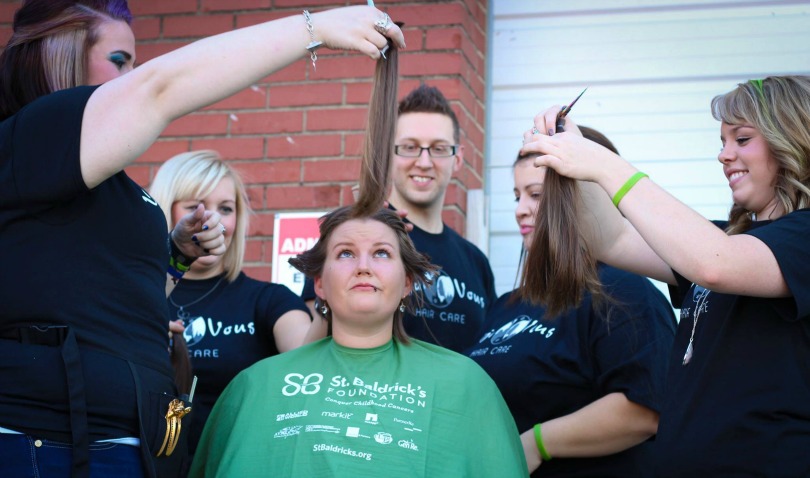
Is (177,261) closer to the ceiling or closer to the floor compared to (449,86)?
closer to the floor

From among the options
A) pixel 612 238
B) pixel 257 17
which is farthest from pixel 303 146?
pixel 612 238

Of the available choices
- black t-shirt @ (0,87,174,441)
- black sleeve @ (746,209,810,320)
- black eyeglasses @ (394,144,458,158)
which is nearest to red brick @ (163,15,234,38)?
black eyeglasses @ (394,144,458,158)

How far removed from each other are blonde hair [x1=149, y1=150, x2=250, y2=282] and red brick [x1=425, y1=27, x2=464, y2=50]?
1.22 m

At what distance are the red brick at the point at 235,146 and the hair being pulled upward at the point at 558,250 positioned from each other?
226 centimetres

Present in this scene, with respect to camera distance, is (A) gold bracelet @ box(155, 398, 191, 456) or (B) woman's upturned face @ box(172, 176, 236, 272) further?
(B) woman's upturned face @ box(172, 176, 236, 272)

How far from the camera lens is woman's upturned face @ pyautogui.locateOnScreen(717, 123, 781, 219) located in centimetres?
244

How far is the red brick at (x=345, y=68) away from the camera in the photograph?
463cm

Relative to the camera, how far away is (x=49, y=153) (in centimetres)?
209

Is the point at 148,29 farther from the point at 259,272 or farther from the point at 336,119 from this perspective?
the point at 259,272

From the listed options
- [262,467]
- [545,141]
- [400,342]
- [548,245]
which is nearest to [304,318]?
[400,342]

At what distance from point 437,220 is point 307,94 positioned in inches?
44.6

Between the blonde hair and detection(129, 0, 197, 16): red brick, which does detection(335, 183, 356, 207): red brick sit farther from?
detection(129, 0, 197, 16): red brick

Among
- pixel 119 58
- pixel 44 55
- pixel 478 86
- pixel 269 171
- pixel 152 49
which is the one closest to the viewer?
pixel 44 55

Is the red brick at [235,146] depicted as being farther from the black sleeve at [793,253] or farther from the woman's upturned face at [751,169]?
the black sleeve at [793,253]
